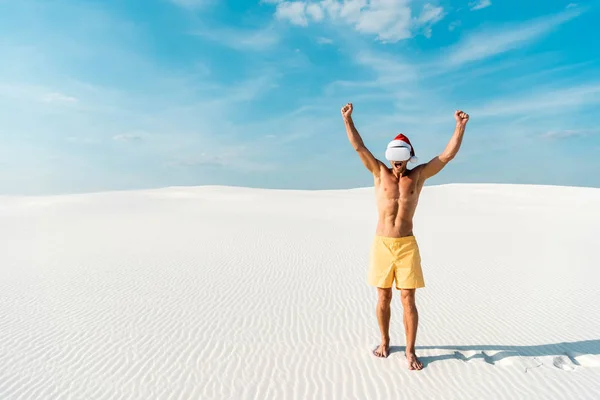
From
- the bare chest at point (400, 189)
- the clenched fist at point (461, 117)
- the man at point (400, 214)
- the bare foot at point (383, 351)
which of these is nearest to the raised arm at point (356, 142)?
the man at point (400, 214)

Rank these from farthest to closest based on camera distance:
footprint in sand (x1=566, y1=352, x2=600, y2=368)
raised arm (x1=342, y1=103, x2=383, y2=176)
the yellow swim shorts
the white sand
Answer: footprint in sand (x1=566, y1=352, x2=600, y2=368) < raised arm (x1=342, y1=103, x2=383, y2=176) < the yellow swim shorts < the white sand

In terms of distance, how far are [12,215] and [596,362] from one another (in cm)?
2515

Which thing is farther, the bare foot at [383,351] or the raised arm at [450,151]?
the bare foot at [383,351]

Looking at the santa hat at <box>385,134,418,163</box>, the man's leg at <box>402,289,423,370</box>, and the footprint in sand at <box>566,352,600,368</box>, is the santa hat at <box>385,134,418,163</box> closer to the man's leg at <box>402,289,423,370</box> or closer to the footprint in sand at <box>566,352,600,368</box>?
the man's leg at <box>402,289,423,370</box>

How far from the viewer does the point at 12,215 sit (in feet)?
73.9

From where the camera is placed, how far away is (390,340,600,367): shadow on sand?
520cm

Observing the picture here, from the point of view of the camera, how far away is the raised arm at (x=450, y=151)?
464cm

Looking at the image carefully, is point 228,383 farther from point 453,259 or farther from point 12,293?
point 453,259

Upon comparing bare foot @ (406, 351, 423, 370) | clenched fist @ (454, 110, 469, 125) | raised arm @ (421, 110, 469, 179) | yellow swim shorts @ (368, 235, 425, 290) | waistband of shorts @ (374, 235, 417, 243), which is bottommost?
bare foot @ (406, 351, 423, 370)

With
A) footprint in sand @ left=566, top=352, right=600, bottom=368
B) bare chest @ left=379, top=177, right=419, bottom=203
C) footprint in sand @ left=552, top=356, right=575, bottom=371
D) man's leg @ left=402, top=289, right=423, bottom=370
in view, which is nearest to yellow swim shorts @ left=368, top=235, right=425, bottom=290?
man's leg @ left=402, top=289, right=423, bottom=370

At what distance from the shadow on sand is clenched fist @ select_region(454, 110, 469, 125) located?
273 cm

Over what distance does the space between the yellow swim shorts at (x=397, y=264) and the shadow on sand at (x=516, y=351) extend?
1046 millimetres

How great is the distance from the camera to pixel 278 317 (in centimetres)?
687

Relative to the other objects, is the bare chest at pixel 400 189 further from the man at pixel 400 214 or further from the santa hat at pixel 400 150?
the santa hat at pixel 400 150
